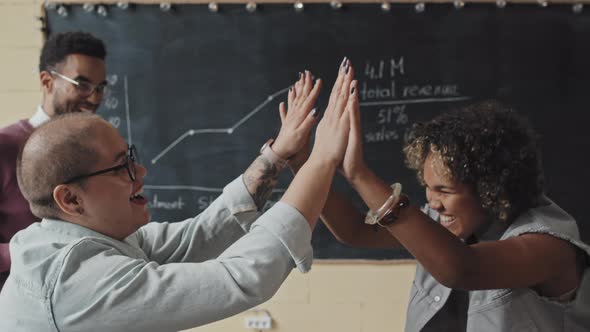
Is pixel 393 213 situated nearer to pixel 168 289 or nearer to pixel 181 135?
pixel 168 289

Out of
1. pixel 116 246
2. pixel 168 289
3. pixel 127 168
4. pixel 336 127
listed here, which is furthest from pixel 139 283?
pixel 336 127

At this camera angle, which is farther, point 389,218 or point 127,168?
point 389,218

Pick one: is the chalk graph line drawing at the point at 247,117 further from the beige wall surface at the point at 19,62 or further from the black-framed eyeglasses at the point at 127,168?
the black-framed eyeglasses at the point at 127,168

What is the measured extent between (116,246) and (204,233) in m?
0.37

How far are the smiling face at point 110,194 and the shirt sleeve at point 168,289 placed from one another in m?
0.13

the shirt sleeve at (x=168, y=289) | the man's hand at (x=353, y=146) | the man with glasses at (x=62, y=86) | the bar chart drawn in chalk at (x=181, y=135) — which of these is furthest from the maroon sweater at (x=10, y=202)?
the man's hand at (x=353, y=146)

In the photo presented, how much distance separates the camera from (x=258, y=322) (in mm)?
3102

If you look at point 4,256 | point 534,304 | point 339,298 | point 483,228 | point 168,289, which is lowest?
point 339,298

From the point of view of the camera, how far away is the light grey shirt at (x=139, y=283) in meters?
1.06

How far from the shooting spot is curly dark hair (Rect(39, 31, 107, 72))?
2.40 meters

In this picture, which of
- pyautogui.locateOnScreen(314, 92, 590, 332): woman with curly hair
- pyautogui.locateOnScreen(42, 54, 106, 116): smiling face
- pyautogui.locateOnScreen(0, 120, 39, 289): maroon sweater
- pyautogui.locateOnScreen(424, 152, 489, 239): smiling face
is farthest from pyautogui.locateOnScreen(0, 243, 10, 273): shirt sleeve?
pyautogui.locateOnScreen(424, 152, 489, 239): smiling face

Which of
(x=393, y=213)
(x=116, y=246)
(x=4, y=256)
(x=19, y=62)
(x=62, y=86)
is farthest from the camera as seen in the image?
(x=19, y=62)

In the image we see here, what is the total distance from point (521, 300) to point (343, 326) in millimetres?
1652

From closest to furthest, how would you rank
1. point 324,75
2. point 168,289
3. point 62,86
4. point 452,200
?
point 168,289 → point 452,200 → point 62,86 → point 324,75
